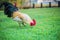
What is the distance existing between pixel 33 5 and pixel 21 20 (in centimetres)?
22

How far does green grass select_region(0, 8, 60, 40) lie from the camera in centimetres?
175

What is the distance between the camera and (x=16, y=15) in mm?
1776

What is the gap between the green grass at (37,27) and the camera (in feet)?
5.76

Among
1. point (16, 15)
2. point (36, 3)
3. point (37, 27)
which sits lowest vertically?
point (37, 27)

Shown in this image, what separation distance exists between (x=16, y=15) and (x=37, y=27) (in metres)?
0.25

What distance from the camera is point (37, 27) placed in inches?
70.8

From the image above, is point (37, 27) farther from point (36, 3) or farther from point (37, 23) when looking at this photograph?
point (36, 3)

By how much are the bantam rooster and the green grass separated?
0.13 ft

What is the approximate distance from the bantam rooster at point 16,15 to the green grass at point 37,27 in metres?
0.04

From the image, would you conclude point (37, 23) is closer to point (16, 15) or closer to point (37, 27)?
point (37, 27)

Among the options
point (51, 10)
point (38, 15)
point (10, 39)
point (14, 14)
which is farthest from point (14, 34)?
point (51, 10)

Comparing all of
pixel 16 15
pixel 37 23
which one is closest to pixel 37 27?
pixel 37 23

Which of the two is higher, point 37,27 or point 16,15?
point 16,15

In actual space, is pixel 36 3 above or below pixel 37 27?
above
